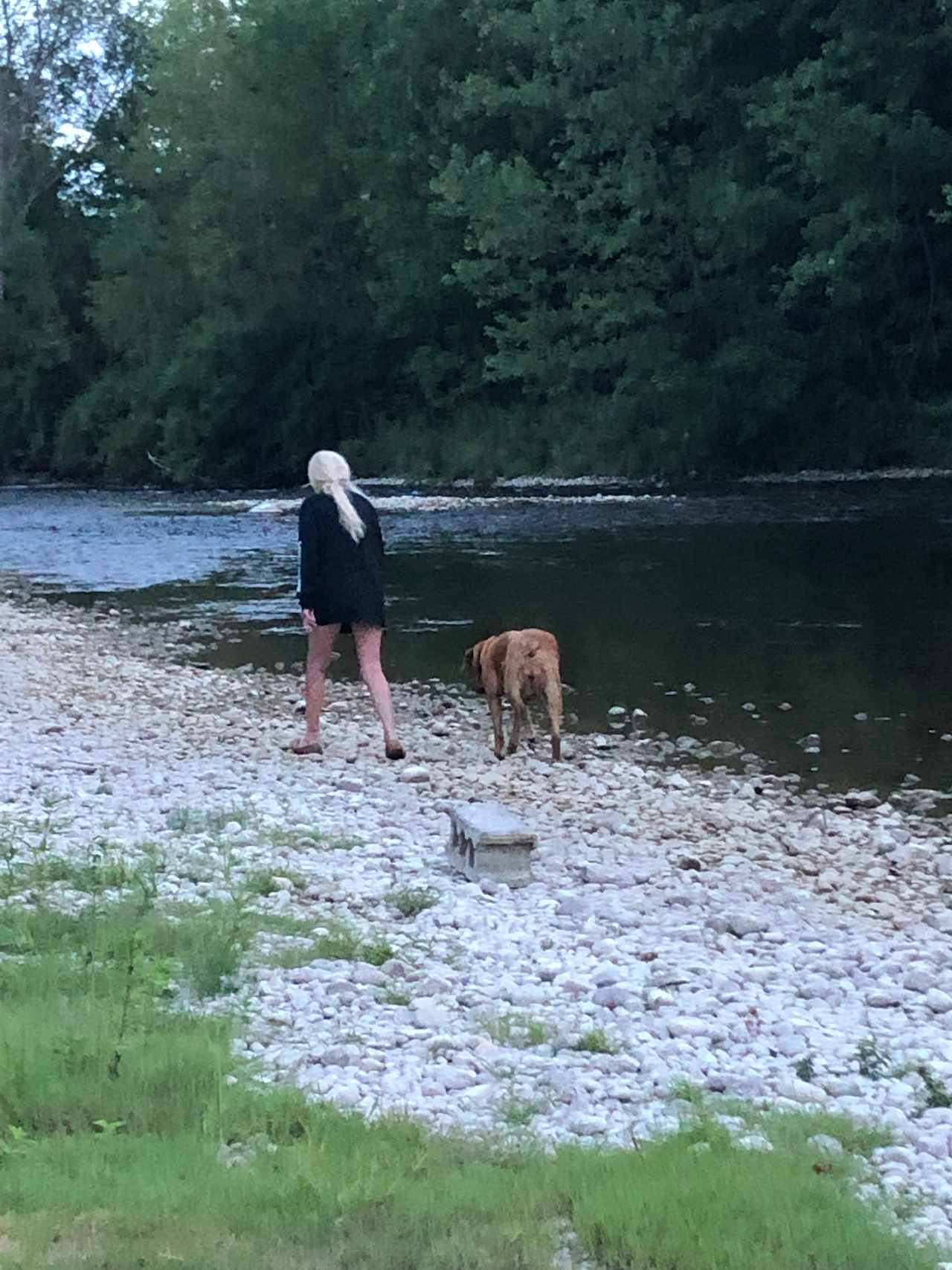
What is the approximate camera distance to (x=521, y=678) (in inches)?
477

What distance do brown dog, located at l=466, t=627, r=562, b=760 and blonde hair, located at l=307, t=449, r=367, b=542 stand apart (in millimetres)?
1470

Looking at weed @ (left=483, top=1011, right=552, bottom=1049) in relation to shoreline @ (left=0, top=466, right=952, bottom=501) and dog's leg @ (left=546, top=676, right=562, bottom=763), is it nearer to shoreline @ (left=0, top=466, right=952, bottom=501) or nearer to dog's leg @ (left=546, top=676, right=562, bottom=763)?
dog's leg @ (left=546, top=676, right=562, bottom=763)

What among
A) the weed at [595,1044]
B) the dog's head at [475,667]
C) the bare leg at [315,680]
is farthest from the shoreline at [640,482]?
the weed at [595,1044]

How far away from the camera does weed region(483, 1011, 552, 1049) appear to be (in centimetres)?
592

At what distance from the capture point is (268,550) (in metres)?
29.9

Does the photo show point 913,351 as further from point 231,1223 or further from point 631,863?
point 231,1223

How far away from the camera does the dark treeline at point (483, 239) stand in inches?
1602

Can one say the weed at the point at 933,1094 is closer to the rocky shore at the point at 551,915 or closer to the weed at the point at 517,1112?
the rocky shore at the point at 551,915

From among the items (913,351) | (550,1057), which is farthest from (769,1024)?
(913,351)

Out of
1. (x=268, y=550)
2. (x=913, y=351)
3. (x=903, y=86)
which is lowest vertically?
(x=268, y=550)

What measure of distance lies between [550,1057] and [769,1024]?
33.0 inches

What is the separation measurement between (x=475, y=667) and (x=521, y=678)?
3.00 feet

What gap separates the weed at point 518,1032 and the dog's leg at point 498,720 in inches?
246

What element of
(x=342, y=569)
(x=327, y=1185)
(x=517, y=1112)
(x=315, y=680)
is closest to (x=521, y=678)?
(x=315, y=680)
